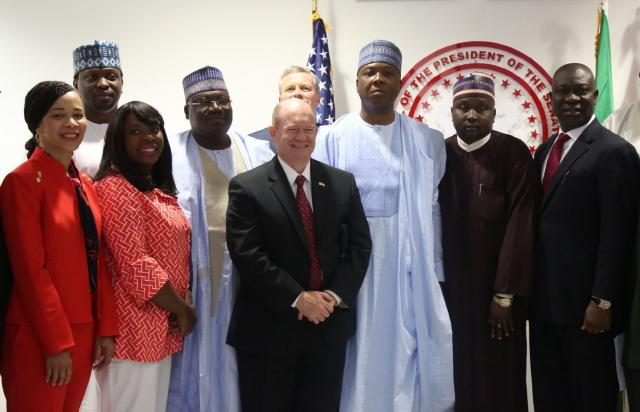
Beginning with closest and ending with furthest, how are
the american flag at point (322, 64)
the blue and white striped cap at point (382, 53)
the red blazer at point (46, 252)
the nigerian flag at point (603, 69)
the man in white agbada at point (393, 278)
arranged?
1. the red blazer at point (46, 252)
2. the man in white agbada at point (393, 278)
3. the blue and white striped cap at point (382, 53)
4. the nigerian flag at point (603, 69)
5. the american flag at point (322, 64)

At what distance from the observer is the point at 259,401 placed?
244 cm

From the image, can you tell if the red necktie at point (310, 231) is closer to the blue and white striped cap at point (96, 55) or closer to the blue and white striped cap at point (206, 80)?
the blue and white striped cap at point (206, 80)

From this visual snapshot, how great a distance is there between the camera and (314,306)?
91.4 inches

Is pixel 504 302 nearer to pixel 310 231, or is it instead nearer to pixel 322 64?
pixel 310 231

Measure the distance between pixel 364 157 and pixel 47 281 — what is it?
1.54 meters

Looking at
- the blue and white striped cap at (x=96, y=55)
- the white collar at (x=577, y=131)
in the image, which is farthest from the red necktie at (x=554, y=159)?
the blue and white striped cap at (x=96, y=55)

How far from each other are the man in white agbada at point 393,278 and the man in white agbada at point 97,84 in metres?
1.11

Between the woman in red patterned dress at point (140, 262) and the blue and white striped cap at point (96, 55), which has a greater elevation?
the blue and white striped cap at point (96, 55)

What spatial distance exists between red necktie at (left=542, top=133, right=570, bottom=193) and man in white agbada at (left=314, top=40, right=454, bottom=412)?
578 mm

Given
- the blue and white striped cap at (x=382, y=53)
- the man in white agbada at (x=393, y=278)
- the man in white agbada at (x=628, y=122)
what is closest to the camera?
the man in white agbada at (x=393, y=278)

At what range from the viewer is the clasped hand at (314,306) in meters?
2.32

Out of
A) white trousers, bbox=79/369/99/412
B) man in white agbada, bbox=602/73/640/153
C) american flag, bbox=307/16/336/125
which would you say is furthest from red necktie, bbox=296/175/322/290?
man in white agbada, bbox=602/73/640/153

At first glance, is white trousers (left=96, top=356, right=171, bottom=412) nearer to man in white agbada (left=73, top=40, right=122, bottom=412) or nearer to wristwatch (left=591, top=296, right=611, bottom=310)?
man in white agbada (left=73, top=40, right=122, bottom=412)

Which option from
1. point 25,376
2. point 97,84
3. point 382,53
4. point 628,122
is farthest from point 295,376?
point 628,122
